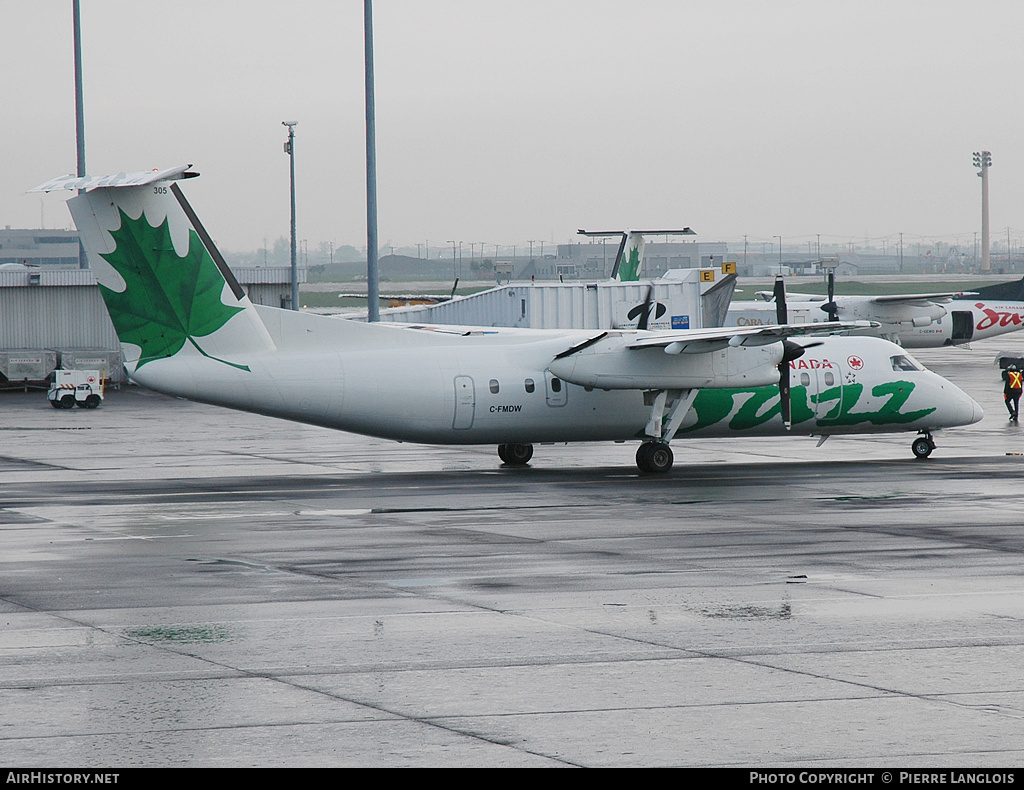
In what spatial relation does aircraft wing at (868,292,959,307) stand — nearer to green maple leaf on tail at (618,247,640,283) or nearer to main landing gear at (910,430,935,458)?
green maple leaf on tail at (618,247,640,283)

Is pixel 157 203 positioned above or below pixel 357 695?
above

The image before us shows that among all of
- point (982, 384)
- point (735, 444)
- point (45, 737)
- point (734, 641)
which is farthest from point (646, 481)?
point (982, 384)

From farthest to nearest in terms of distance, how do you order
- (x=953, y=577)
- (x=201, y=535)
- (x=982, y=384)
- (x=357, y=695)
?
(x=982, y=384), (x=201, y=535), (x=953, y=577), (x=357, y=695)

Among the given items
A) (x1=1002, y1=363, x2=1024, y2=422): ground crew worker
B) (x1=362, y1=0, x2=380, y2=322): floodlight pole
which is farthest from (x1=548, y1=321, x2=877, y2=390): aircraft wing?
(x1=1002, y1=363, x2=1024, y2=422): ground crew worker

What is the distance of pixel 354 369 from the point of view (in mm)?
26234

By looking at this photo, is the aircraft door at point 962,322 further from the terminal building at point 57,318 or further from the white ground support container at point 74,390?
the white ground support container at point 74,390

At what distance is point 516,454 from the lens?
1196 inches

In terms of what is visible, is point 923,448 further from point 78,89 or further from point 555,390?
point 78,89

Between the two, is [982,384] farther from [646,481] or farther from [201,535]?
[201,535]

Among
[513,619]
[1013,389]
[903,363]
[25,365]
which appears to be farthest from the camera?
[25,365]

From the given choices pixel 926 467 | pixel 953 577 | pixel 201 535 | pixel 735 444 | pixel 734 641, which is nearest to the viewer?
pixel 734 641

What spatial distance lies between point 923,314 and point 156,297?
52389 millimetres

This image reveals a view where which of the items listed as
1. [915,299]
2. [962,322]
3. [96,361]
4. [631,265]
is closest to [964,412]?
[631,265]
